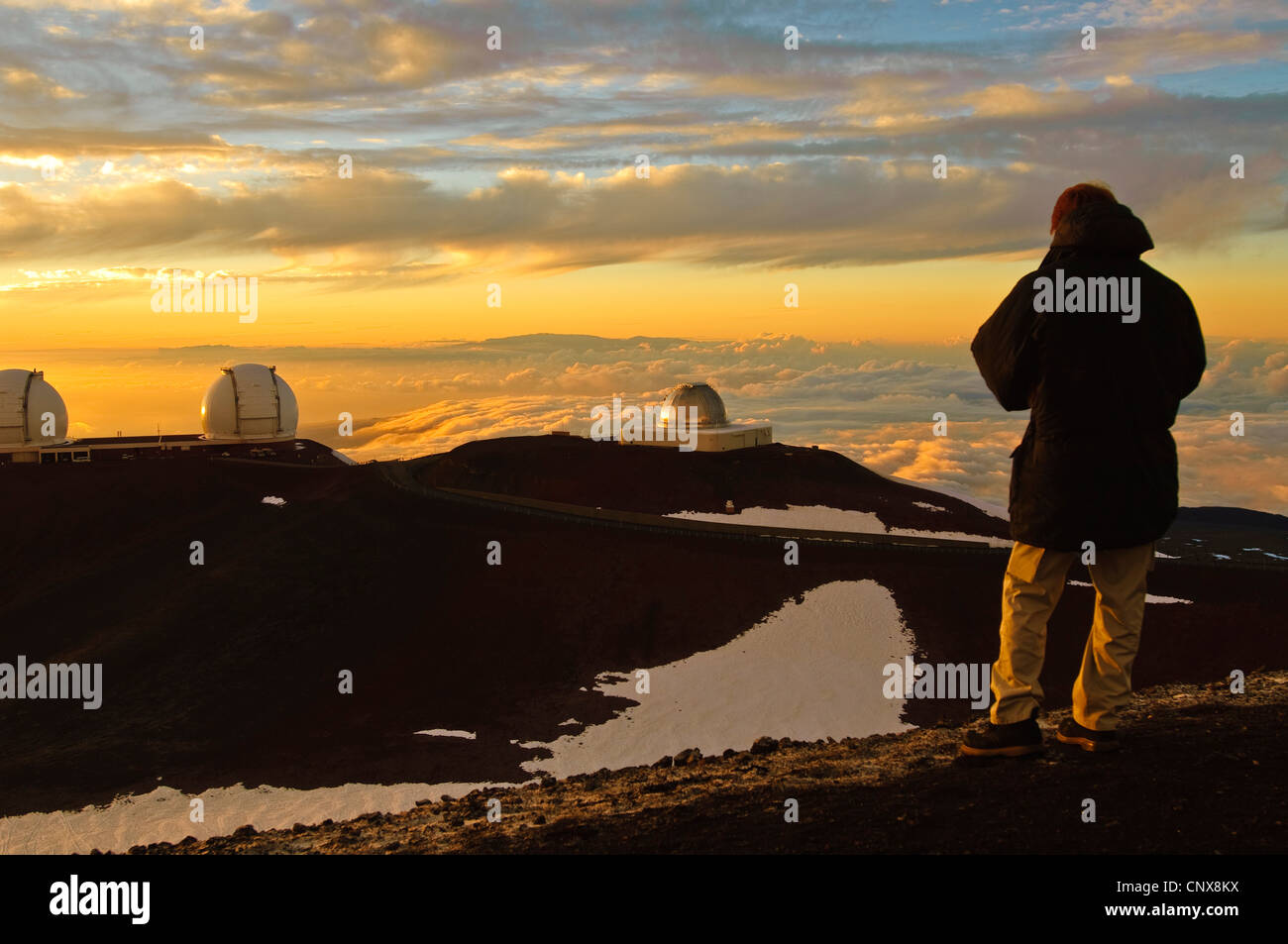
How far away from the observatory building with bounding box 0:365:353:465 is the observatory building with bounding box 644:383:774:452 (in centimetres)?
2020

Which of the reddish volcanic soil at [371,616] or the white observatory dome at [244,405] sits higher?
the white observatory dome at [244,405]

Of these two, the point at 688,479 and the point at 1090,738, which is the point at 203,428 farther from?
the point at 1090,738

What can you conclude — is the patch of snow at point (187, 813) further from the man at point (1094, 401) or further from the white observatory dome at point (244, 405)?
the white observatory dome at point (244, 405)

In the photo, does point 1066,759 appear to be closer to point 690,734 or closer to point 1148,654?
point 690,734

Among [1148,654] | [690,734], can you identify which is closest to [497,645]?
[690,734]

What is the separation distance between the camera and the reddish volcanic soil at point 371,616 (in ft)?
84.1

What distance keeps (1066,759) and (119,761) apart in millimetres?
23922

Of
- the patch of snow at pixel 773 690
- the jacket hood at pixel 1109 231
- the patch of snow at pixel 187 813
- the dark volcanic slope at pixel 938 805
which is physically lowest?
the patch of snow at pixel 187 813

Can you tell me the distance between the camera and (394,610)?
33.8 meters

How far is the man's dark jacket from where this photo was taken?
7.07 m

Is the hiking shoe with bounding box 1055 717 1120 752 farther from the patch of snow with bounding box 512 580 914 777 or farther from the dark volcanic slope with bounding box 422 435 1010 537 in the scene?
the dark volcanic slope with bounding box 422 435 1010 537

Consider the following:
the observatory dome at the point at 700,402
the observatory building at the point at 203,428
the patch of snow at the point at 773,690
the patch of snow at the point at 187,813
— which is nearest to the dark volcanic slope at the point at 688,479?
the observatory dome at the point at 700,402

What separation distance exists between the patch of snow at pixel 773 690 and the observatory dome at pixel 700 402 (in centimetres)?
2214
